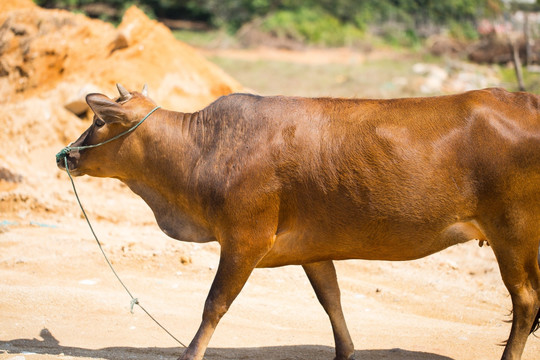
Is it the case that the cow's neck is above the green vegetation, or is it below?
above

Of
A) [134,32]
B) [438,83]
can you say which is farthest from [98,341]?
[438,83]

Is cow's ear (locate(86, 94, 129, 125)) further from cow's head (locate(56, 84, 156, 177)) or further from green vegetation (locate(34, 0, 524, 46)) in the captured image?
green vegetation (locate(34, 0, 524, 46))

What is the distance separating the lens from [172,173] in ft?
18.6

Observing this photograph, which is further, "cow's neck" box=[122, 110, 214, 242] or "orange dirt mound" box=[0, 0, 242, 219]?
"orange dirt mound" box=[0, 0, 242, 219]

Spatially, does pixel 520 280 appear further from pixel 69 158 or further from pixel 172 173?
pixel 69 158

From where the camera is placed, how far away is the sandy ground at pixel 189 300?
634 cm

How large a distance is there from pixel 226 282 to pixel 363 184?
1247 mm

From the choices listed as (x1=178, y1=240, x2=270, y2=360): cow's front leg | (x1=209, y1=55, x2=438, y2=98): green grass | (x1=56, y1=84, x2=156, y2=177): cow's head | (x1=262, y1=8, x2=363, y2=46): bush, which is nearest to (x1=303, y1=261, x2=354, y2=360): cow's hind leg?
(x1=178, y1=240, x2=270, y2=360): cow's front leg

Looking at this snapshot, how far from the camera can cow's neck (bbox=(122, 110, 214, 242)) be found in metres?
5.62

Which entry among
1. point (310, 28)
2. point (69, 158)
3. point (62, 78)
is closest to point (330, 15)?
point (310, 28)

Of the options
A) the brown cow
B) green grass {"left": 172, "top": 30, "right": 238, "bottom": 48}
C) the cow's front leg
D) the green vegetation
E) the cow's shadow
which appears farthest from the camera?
the green vegetation

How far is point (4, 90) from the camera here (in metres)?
12.3

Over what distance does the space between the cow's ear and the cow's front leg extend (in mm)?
1386

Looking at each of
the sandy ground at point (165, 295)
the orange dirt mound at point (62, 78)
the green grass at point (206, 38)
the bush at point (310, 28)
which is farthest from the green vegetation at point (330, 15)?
the sandy ground at point (165, 295)
